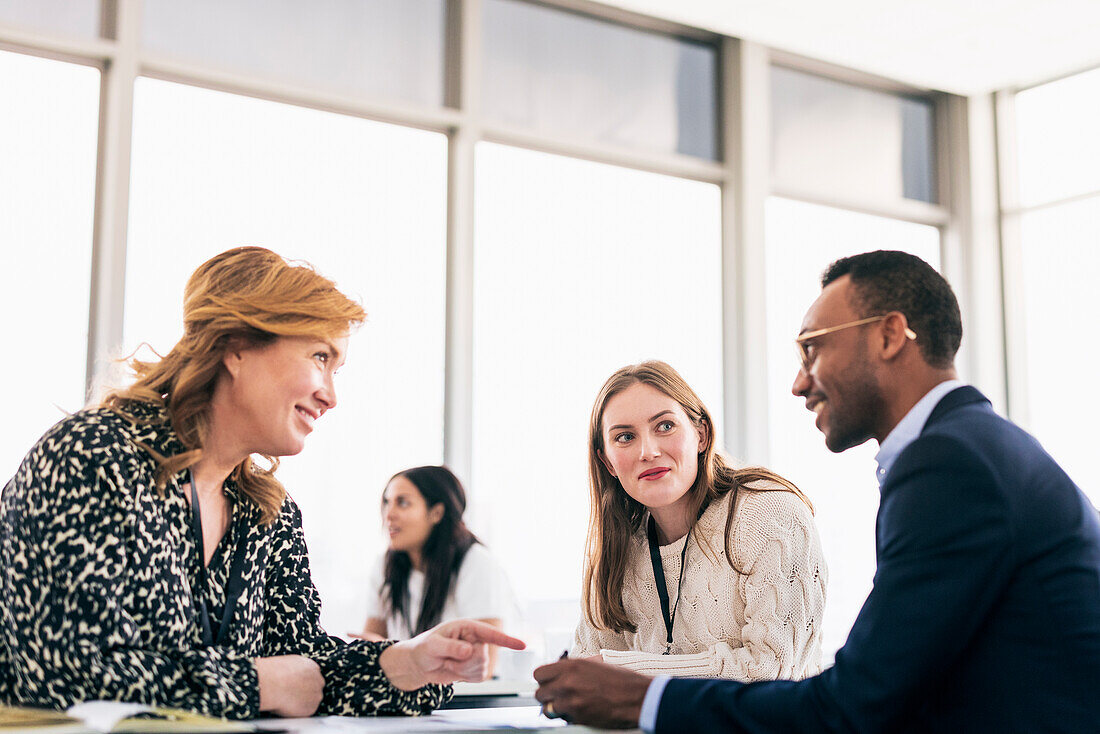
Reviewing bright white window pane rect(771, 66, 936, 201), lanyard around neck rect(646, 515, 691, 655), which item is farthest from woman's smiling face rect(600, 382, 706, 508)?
bright white window pane rect(771, 66, 936, 201)

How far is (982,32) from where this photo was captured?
18.7 feet

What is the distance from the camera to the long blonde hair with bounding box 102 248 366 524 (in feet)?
5.96

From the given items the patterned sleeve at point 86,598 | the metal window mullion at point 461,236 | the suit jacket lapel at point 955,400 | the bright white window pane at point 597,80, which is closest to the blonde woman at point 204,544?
the patterned sleeve at point 86,598

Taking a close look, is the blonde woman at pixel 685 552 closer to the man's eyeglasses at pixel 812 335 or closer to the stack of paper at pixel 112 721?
the man's eyeglasses at pixel 812 335

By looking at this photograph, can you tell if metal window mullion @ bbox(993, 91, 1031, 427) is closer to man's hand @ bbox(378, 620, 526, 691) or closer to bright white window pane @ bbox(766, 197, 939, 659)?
bright white window pane @ bbox(766, 197, 939, 659)

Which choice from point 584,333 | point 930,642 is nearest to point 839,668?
point 930,642

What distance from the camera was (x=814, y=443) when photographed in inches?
237

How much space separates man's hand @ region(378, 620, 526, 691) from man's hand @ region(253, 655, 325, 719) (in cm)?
12

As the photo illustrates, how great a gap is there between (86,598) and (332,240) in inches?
135

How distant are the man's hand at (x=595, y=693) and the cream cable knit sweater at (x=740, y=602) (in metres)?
0.60

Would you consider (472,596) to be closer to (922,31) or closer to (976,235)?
(922,31)

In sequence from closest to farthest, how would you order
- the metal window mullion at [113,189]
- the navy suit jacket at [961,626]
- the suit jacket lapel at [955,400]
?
the navy suit jacket at [961,626] → the suit jacket lapel at [955,400] → the metal window mullion at [113,189]

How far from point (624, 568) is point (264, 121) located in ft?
10.2

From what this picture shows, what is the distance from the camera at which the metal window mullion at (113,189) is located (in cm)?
424
